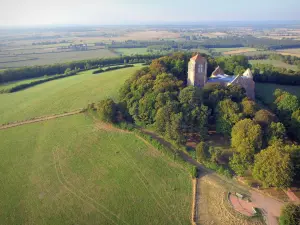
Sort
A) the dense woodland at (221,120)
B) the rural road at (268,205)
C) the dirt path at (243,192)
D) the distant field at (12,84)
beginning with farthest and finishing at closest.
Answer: the distant field at (12,84) < the dense woodland at (221,120) < the dirt path at (243,192) < the rural road at (268,205)

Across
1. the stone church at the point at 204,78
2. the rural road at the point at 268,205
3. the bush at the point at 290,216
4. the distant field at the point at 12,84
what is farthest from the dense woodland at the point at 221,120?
the distant field at the point at 12,84

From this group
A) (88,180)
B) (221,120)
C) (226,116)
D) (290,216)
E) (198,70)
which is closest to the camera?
(290,216)

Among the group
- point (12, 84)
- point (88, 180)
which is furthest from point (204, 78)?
point (12, 84)

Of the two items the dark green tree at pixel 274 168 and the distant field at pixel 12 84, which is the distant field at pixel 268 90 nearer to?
the dark green tree at pixel 274 168

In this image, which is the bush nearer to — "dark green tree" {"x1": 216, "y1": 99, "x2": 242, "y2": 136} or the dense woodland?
the dense woodland

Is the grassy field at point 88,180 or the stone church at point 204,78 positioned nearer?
the grassy field at point 88,180

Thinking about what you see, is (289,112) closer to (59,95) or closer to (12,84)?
(59,95)

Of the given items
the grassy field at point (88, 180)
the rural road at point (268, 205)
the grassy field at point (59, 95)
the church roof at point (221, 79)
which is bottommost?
the rural road at point (268, 205)
